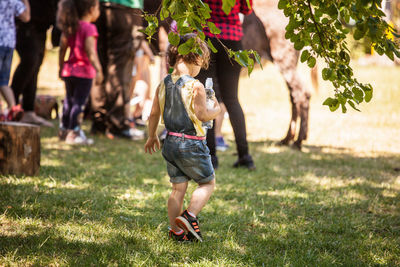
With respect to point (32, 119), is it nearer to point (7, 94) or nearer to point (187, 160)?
point (7, 94)

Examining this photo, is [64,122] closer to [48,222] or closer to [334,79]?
[48,222]

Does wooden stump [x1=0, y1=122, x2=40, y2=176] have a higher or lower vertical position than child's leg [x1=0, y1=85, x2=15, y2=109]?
lower

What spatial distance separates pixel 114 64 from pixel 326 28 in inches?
187

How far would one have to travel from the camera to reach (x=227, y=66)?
4719 mm

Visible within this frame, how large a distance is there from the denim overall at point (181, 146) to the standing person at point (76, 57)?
3.42 m

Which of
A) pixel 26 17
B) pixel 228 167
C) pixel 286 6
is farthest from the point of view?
pixel 26 17

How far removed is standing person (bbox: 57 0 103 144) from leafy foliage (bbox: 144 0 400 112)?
3842mm

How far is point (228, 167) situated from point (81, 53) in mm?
2455

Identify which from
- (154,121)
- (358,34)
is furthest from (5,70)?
(358,34)

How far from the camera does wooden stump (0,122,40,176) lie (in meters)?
4.09

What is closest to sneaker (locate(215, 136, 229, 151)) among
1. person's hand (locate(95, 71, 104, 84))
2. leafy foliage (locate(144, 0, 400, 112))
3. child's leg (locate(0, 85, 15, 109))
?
person's hand (locate(95, 71, 104, 84))

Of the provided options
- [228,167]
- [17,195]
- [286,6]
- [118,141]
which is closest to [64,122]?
[118,141]

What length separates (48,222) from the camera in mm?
3041

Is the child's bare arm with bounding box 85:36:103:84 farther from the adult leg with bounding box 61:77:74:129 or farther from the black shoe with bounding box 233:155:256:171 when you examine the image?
the black shoe with bounding box 233:155:256:171
